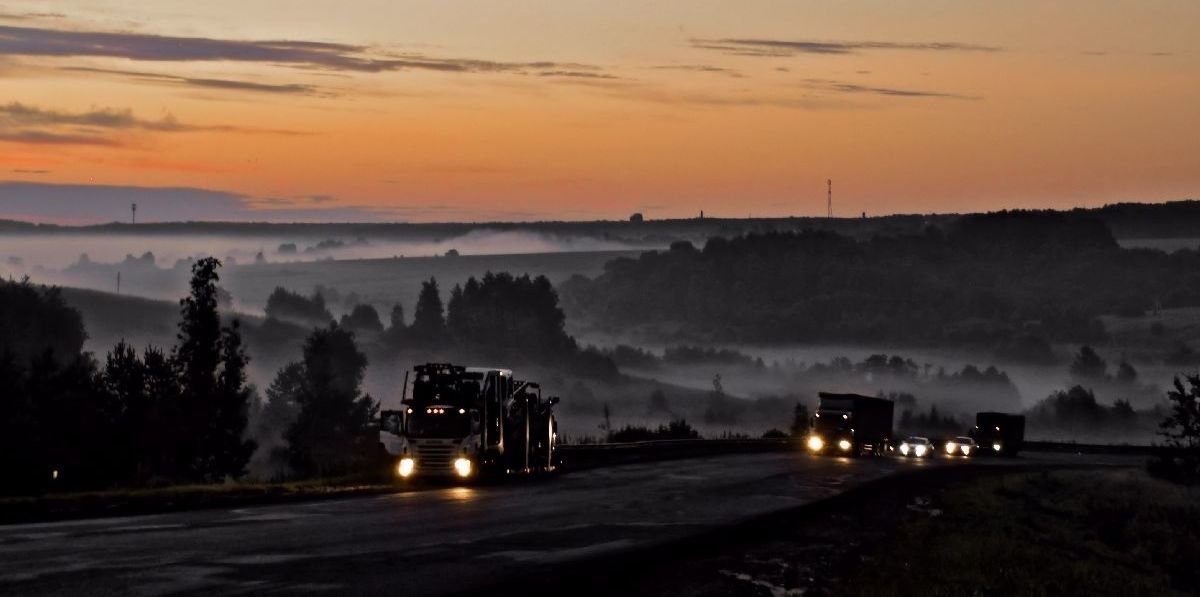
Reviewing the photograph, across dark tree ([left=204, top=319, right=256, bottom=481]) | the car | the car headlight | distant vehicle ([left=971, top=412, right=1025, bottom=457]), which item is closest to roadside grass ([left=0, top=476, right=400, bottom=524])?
the car headlight

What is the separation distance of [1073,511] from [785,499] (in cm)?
1381

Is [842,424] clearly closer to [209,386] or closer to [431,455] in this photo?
[431,455]

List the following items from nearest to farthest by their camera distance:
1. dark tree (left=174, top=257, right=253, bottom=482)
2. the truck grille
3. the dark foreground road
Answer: the dark foreground road, the truck grille, dark tree (left=174, top=257, right=253, bottom=482)

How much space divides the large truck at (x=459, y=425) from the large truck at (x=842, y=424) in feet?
123

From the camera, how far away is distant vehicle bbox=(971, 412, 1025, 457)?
118 meters

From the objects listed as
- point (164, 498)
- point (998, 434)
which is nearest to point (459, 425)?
point (164, 498)

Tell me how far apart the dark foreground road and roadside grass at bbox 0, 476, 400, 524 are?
126cm

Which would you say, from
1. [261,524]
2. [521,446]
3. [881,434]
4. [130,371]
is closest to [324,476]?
[521,446]

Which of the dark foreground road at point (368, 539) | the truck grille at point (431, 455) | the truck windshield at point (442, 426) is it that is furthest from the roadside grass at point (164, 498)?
the truck windshield at point (442, 426)

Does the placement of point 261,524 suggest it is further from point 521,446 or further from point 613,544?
point 521,446

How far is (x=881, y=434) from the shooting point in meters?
97.1

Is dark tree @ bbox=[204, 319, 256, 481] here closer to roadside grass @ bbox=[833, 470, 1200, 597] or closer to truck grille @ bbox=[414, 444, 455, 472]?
roadside grass @ bbox=[833, 470, 1200, 597]

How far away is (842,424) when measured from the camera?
89188 mm

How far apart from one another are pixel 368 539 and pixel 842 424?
63.4 meters
